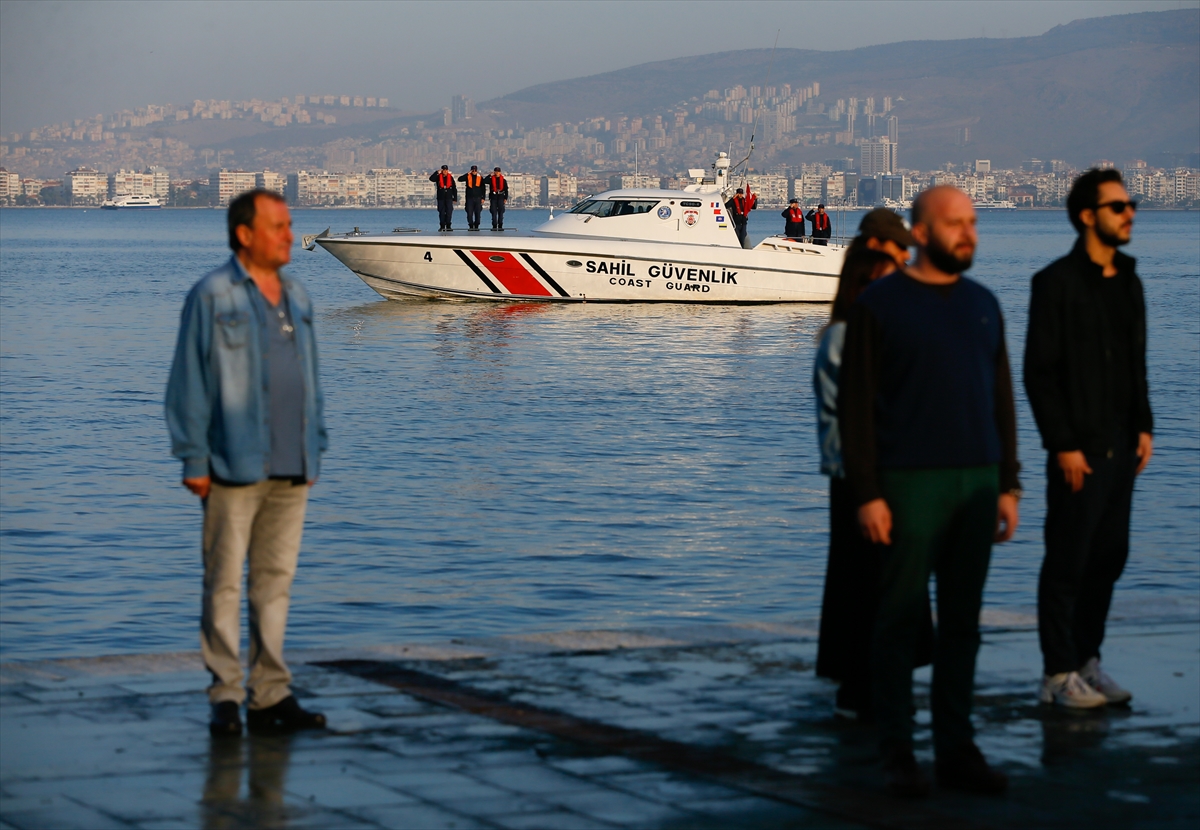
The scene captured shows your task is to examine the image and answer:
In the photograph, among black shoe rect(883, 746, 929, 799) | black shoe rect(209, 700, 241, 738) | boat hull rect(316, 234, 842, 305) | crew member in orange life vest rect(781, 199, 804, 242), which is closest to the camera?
black shoe rect(883, 746, 929, 799)

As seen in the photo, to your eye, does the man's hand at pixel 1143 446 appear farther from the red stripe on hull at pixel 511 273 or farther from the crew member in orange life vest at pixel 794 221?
the crew member in orange life vest at pixel 794 221

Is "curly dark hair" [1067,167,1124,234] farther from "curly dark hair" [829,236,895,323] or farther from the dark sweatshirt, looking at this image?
the dark sweatshirt

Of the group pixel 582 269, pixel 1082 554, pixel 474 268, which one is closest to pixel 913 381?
pixel 1082 554

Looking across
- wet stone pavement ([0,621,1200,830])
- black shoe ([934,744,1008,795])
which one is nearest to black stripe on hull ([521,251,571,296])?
wet stone pavement ([0,621,1200,830])

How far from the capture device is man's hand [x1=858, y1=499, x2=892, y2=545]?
4.86m

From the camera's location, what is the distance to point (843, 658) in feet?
19.0

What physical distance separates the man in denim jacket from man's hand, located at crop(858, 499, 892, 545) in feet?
6.13

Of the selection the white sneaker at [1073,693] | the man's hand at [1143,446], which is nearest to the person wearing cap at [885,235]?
the man's hand at [1143,446]

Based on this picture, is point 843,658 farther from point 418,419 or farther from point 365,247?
point 365,247

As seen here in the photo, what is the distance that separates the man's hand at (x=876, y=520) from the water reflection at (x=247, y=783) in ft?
5.86

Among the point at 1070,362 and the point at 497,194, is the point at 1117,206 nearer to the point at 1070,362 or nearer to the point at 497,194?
the point at 1070,362

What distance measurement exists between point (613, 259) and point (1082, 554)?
30219 millimetres

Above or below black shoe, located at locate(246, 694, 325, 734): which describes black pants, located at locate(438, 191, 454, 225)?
above

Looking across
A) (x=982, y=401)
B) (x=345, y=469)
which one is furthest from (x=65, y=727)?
(x=345, y=469)
